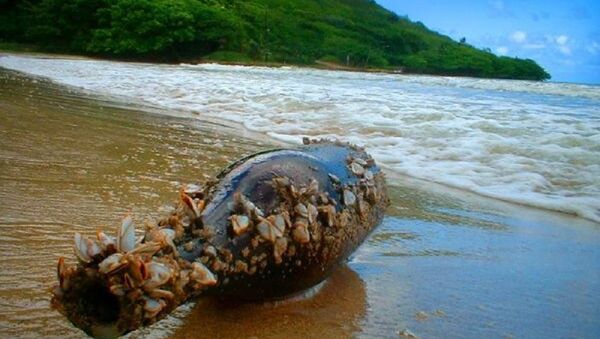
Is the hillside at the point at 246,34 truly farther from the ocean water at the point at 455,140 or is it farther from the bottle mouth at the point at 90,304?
the bottle mouth at the point at 90,304

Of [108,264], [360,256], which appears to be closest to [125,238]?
[108,264]

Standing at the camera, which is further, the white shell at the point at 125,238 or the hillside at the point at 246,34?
the hillside at the point at 246,34

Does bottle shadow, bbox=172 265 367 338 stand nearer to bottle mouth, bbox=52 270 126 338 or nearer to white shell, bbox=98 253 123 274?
bottle mouth, bbox=52 270 126 338

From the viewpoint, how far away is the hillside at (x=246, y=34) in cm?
4944

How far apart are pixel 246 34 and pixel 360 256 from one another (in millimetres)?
63551

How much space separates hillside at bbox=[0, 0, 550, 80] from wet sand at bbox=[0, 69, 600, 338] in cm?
4697

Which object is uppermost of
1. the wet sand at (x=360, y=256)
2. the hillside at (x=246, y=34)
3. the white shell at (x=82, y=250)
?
the hillside at (x=246, y=34)

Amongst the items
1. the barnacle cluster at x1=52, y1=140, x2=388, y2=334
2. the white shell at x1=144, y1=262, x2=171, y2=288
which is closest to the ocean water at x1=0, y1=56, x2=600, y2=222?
the barnacle cluster at x1=52, y1=140, x2=388, y2=334

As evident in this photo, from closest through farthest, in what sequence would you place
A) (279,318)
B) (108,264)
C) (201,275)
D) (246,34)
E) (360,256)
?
(108,264) < (201,275) < (279,318) < (360,256) < (246,34)

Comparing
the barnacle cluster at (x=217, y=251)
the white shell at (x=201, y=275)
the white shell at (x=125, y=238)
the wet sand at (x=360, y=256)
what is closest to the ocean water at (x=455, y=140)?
the wet sand at (x=360, y=256)

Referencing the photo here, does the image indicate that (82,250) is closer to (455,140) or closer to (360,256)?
(360,256)

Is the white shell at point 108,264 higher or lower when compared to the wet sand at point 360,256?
higher

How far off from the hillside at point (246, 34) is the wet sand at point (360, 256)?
46969 millimetres

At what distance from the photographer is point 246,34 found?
64000mm
